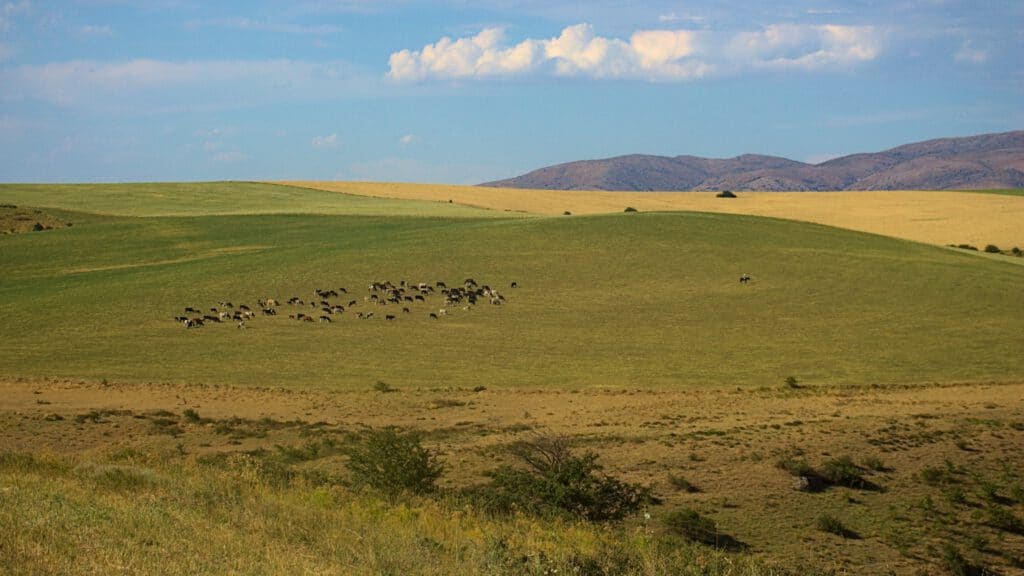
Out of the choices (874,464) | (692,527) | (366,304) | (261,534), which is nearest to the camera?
(261,534)

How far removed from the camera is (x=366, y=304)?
57531 mm

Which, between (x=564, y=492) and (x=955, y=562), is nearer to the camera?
(x=955, y=562)

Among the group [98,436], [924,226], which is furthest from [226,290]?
[924,226]

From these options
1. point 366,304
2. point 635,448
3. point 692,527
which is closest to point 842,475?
point 635,448

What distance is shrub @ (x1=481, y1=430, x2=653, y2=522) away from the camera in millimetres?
20516

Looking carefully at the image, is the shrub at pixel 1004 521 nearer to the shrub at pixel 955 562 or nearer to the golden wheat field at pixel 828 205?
the shrub at pixel 955 562

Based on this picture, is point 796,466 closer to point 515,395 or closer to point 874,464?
point 874,464

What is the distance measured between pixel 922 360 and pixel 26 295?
4921 centimetres

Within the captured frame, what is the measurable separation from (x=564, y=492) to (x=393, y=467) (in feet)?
12.3

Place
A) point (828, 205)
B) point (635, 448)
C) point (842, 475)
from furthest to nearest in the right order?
point (828, 205), point (635, 448), point (842, 475)

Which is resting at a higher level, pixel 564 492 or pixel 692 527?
pixel 564 492

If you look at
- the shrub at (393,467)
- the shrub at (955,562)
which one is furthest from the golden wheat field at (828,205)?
the shrub at (393,467)

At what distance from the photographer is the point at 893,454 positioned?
2681 cm

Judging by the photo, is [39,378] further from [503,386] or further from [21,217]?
[21,217]
